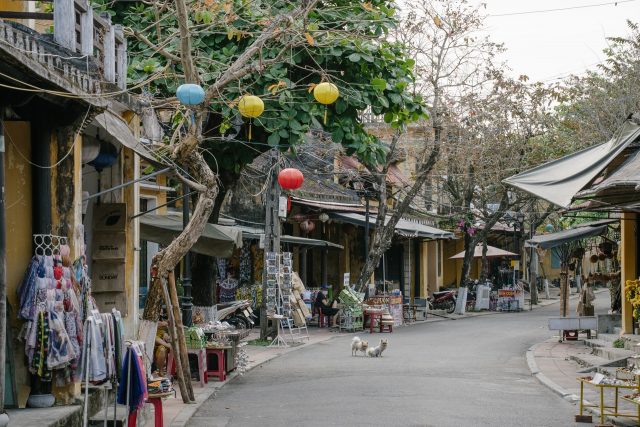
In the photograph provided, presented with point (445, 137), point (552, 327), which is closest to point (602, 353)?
point (552, 327)

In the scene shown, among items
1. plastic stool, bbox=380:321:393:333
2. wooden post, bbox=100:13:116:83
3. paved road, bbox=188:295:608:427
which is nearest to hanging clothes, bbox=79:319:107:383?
paved road, bbox=188:295:608:427

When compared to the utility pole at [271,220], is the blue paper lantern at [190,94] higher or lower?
higher

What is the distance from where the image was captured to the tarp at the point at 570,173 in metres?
13.0

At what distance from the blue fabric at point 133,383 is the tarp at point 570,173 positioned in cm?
623

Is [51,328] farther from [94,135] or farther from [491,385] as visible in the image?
[491,385]

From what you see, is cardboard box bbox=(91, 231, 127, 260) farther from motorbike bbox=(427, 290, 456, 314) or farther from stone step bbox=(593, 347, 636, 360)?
motorbike bbox=(427, 290, 456, 314)

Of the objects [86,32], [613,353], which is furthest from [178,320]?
[613,353]

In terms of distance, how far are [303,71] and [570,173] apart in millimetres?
5618

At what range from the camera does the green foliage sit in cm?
1556

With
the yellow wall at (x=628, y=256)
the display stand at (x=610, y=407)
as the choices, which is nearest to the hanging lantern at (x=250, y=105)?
the display stand at (x=610, y=407)

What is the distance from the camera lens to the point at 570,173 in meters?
13.7

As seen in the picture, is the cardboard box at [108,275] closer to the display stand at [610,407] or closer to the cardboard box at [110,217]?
the cardboard box at [110,217]

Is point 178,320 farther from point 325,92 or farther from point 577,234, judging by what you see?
point 577,234

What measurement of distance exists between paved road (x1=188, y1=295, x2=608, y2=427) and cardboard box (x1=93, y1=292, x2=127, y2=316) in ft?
6.22
